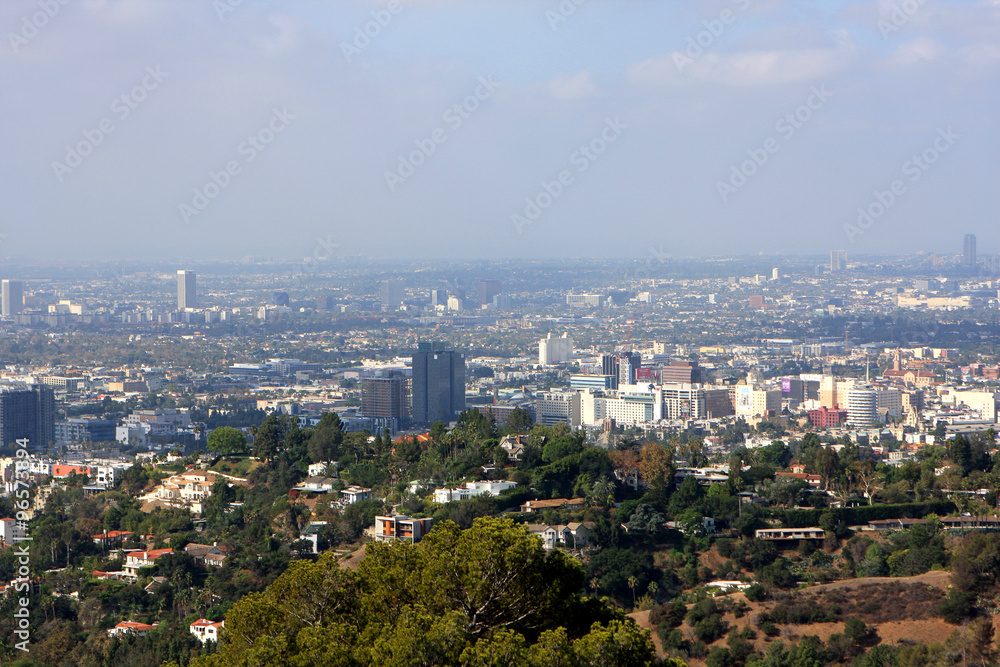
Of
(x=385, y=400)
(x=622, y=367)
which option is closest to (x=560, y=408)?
(x=385, y=400)

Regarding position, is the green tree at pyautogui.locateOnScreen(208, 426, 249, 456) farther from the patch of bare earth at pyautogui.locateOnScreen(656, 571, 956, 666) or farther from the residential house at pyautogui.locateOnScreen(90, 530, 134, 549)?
the patch of bare earth at pyautogui.locateOnScreen(656, 571, 956, 666)

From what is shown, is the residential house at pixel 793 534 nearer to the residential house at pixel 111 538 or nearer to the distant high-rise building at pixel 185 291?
the residential house at pixel 111 538


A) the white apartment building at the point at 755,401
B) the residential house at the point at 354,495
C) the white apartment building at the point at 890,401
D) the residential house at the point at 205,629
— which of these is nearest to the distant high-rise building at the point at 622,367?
the white apartment building at the point at 755,401

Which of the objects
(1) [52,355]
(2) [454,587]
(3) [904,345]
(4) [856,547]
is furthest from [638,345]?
(2) [454,587]

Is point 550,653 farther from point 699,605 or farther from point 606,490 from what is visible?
point 606,490

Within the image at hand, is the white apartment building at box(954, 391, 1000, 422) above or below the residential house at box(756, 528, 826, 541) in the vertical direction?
below

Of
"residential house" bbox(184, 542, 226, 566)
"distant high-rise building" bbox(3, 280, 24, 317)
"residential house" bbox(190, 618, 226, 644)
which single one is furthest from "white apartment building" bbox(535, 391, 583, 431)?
"distant high-rise building" bbox(3, 280, 24, 317)
